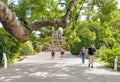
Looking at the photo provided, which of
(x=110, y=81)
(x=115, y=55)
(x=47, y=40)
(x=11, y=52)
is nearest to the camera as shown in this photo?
(x=110, y=81)

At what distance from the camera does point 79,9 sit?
30.2 metres

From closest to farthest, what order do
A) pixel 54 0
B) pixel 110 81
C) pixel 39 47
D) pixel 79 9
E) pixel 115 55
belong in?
pixel 110 81 < pixel 115 55 < pixel 54 0 < pixel 79 9 < pixel 39 47

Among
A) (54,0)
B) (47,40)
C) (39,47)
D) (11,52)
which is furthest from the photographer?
(39,47)

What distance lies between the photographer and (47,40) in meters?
56.1

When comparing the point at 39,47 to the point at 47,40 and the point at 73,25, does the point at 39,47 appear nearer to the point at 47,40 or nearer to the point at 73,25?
the point at 47,40

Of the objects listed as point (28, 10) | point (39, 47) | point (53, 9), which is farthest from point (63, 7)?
point (39, 47)

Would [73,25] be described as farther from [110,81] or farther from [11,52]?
[110,81]

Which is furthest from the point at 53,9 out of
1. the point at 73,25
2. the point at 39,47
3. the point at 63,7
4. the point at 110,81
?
the point at 39,47

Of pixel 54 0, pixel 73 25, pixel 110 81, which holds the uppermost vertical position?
pixel 54 0

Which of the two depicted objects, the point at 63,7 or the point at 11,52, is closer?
the point at 11,52

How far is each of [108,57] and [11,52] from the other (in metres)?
8.29

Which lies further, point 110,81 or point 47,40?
point 47,40

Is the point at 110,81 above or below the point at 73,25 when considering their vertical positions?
below

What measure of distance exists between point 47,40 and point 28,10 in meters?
33.7
